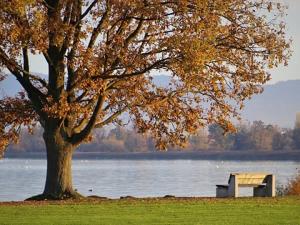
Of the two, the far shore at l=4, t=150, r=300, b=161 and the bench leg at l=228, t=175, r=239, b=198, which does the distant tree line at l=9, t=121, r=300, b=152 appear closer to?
the far shore at l=4, t=150, r=300, b=161

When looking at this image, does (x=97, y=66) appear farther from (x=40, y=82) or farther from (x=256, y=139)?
(x=256, y=139)

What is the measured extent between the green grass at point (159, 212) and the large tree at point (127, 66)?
12.9ft

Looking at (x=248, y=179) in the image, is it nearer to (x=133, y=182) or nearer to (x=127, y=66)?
(x=127, y=66)

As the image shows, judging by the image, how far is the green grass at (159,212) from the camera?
784 inches

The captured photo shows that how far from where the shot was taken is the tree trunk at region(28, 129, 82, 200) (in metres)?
28.0

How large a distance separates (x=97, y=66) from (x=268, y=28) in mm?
6220

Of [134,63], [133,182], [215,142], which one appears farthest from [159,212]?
[215,142]

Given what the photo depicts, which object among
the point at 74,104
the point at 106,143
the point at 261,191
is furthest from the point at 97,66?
the point at 106,143

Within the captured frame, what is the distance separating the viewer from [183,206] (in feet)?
76.7

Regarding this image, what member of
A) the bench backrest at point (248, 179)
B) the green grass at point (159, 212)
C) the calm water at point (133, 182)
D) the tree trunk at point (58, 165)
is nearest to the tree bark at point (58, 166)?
the tree trunk at point (58, 165)

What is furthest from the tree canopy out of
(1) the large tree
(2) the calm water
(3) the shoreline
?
(3) the shoreline

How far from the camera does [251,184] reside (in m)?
27.9

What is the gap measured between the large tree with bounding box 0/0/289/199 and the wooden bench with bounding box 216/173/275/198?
2.40 meters

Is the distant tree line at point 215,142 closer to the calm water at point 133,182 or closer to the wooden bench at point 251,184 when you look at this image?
the calm water at point 133,182
